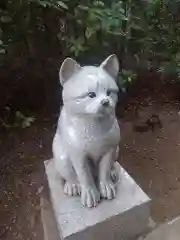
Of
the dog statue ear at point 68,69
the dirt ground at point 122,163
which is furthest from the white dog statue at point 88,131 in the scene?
the dirt ground at point 122,163

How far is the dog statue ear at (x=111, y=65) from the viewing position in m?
1.09

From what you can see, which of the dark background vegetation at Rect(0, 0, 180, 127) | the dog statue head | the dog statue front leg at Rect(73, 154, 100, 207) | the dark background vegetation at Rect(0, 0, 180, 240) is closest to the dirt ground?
the dark background vegetation at Rect(0, 0, 180, 240)

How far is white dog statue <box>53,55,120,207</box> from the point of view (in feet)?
3.28

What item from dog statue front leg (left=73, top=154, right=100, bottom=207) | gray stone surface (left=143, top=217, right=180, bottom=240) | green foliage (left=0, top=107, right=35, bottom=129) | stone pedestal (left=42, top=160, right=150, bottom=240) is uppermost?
dog statue front leg (left=73, top=154, right=100, bottom=207)

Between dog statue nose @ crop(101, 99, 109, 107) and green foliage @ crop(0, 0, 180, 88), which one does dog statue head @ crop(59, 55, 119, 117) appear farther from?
green foliage @ crop(0, 0, 180, 88)

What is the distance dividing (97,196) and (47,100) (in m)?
1.15

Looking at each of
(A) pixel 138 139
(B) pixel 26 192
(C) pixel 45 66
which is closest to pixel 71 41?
(C) pixel 45 66

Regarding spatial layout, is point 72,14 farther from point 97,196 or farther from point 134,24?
point 97,196

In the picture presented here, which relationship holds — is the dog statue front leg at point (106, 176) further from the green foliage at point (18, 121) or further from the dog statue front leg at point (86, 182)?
the green foliage at point (18, 121)

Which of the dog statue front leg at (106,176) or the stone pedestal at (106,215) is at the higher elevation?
the dog statue front leg at (106,176)

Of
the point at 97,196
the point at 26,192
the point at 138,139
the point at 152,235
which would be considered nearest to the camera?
the point at 97,196

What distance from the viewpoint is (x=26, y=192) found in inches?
71.6

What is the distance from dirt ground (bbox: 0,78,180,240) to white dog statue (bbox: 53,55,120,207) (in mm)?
561

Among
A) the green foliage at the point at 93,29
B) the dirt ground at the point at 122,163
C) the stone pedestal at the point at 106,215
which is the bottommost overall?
the dirt ground at the point at 122,163
